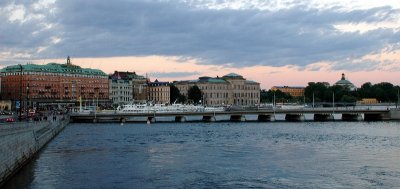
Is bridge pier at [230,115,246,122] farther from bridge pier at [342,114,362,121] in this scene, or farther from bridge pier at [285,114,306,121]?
bridge pier at [342,114,362,121]

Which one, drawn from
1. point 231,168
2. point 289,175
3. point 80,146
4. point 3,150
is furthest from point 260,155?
point 3,150

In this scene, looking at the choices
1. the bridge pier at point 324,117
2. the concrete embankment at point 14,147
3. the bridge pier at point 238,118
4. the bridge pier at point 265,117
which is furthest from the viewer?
the bridge pier at point 324,117

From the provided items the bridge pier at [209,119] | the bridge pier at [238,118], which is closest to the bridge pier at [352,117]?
the bridge pier at [238,118]

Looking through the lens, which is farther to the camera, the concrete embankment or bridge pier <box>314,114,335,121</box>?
bridge pier <box>314,114,335,121</box>

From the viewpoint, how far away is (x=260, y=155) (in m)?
54.9

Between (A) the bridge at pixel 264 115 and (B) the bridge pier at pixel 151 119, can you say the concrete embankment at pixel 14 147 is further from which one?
(B) the bridge pier at pixel 151 119

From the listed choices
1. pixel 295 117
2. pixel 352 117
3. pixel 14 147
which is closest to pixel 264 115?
pixel 295 117

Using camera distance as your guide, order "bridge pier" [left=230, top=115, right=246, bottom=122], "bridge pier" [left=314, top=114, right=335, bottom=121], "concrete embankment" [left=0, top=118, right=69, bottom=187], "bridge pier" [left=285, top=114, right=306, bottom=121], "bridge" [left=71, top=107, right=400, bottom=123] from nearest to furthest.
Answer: "concrete embankment" [left=0, top=118, right=69, bottom=187], "bridge" [left=71, top=107, right=400, bottom=123], "bridge pier" [left=230, top=115, right=246, bottom=122], "bridge pier" [left=285, top=114, right=306, bottom=121], "bridge pier" [left=314, top=114, right=335, bottom=121]

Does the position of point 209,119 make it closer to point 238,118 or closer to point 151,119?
point 238,118

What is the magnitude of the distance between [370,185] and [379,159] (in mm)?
14802

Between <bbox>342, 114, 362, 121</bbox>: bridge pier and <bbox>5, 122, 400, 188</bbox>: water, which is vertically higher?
<bbox>342, 114, 362, 121</bbox>: bridge pier

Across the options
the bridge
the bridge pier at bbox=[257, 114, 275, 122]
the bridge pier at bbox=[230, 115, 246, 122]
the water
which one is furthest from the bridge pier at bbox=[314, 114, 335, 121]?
the water

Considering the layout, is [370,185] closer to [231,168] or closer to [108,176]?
[231,168]

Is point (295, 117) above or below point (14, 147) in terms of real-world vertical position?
above
